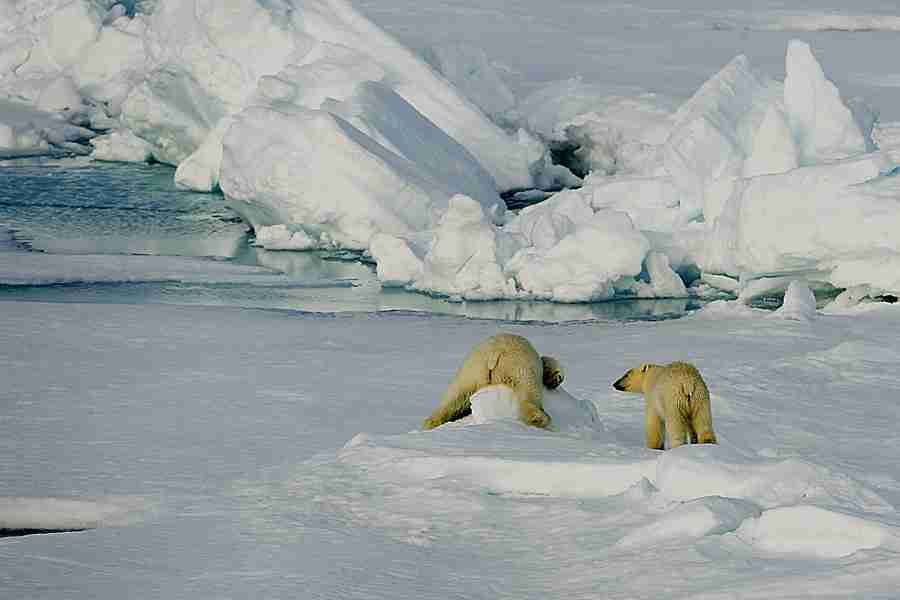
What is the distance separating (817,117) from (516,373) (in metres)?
6.57

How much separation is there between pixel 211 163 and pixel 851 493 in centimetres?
1015

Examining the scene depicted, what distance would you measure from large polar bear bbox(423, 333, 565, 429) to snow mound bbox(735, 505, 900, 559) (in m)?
1.47

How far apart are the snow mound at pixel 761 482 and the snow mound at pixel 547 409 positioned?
99 centimetres

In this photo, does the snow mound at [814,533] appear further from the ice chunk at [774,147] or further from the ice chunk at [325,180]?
the ice chunk at [325,180]

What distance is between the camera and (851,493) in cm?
Answer: 343

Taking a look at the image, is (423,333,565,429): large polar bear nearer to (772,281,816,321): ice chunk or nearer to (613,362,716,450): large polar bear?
(613,362,716,450): large polar bear

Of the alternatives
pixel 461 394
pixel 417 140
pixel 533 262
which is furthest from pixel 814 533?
pixel 417 140

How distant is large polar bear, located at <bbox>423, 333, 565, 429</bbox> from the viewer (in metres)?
4.56

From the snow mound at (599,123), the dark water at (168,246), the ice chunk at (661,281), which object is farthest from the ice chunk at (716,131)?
the dark water at (168,246)

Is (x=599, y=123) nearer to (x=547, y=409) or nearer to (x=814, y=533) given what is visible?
(x=547, y=409)

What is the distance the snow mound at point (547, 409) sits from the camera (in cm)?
455

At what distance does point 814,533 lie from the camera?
3057 mm

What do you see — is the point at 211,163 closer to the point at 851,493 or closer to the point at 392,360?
the point at 392,360

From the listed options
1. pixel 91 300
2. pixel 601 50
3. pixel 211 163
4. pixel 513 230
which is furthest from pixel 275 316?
pixel 601 50
